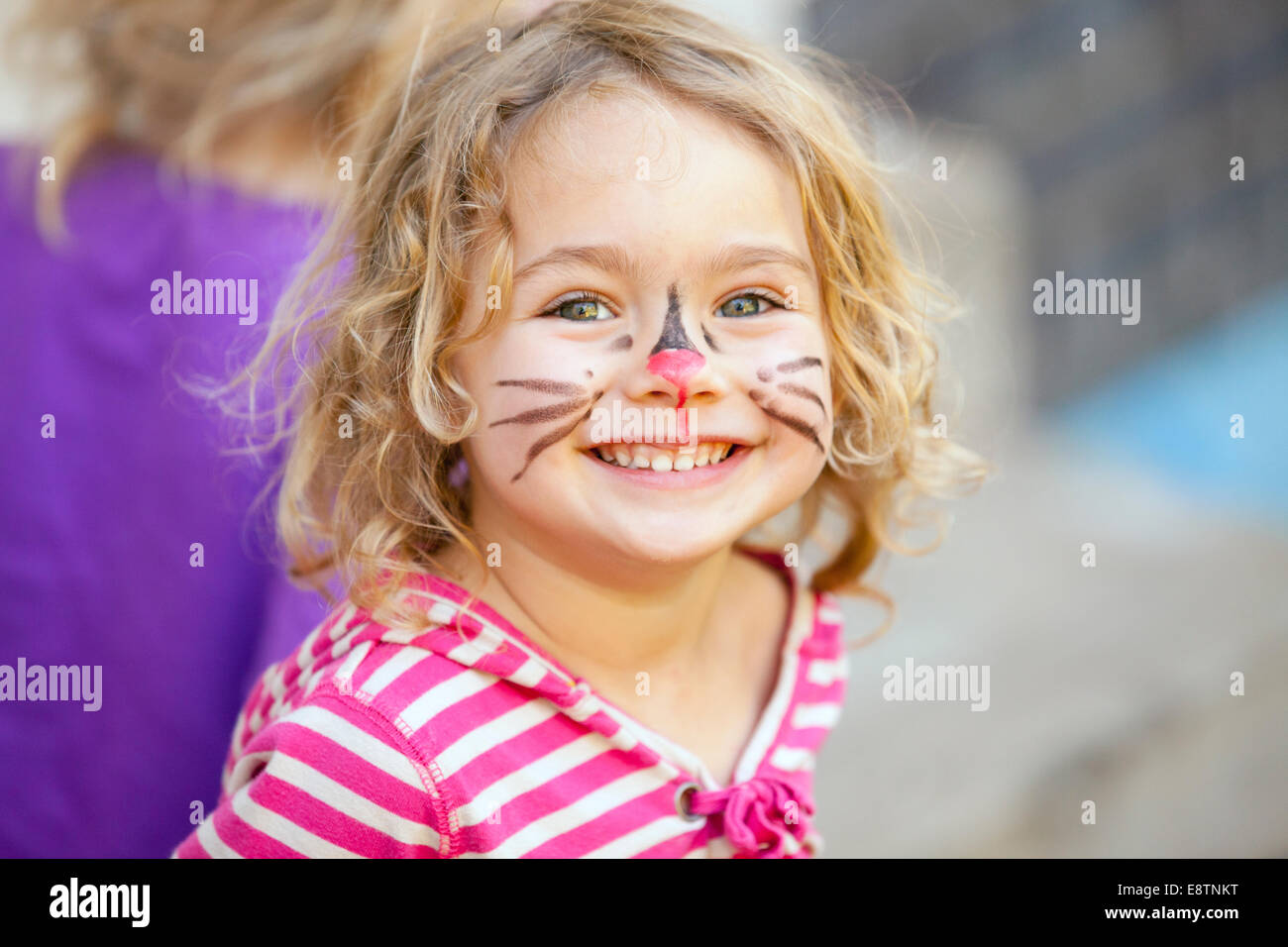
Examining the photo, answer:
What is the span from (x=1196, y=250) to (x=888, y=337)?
11.2 ft

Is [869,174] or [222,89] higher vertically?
[222,89]

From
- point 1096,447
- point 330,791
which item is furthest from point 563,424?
point 1096,447

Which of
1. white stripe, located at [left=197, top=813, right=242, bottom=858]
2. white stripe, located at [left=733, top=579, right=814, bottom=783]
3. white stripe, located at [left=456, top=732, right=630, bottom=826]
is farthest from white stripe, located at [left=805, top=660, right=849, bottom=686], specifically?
white stripe, located at [left=197, top=813, right=242, bottom=858]

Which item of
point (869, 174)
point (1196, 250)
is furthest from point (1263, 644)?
point (869, 174)

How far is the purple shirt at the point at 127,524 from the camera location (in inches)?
55.0

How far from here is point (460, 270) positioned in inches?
41.4

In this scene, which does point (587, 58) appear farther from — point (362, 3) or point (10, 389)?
point (10, 389)

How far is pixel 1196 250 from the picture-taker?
414cm

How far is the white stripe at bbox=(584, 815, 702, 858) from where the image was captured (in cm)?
110

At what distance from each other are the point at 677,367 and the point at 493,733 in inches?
14.1

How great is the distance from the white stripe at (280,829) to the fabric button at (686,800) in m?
0.30

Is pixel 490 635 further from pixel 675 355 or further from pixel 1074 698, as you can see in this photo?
pixel 1074 698
